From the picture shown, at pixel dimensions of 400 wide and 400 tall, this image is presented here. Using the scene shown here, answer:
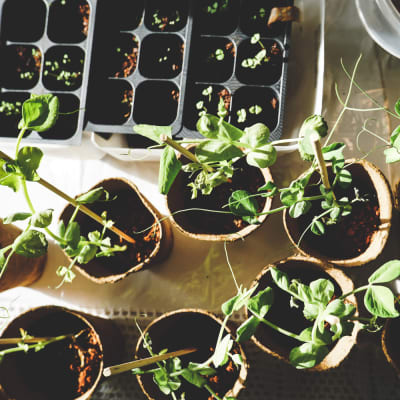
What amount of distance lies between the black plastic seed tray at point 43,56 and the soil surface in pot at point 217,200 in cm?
31

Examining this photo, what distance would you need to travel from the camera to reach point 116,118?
1.03 metres

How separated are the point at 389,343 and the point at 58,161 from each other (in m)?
0.87

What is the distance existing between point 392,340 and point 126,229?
24.0 inches

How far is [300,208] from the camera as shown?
774 mm

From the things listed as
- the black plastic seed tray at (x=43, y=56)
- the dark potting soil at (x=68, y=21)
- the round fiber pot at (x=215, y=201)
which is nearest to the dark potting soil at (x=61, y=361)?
the round fiber pot at (x=215, y=201)

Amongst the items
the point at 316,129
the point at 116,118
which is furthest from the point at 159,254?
the point at 316,129

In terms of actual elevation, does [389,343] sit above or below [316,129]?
below

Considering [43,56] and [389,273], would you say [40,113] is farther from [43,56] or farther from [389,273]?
[389,273]

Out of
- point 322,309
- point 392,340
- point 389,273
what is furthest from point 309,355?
point 392,340

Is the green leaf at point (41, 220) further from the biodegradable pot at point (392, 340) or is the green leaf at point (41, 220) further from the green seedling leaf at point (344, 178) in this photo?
the biodegradable pot at point (392, 340)

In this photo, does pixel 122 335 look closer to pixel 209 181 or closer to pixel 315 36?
pixel 209 181

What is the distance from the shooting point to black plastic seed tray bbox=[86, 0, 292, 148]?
0.97 m

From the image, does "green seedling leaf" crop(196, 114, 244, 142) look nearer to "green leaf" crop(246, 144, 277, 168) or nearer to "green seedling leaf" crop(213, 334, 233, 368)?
"green leaf" crop(246, 144, 277, 168)

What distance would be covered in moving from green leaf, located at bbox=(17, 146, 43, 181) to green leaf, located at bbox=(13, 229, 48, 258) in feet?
0.30
